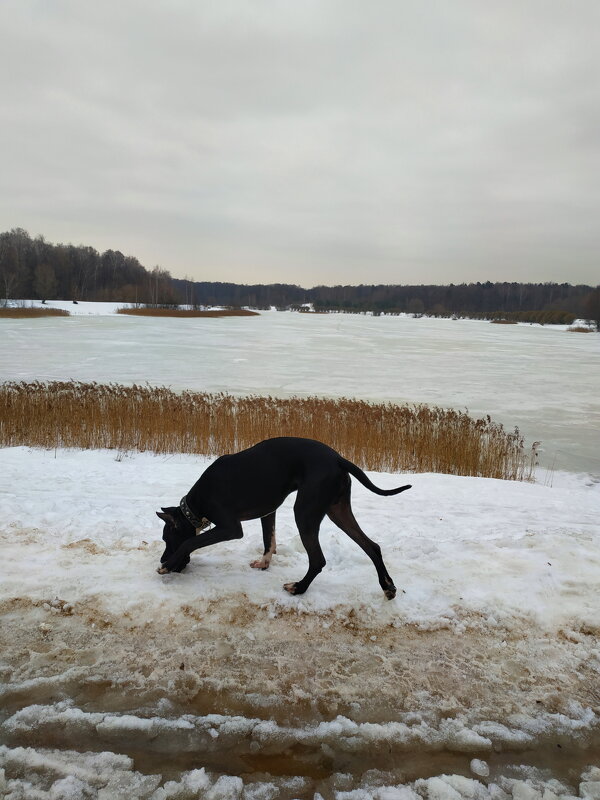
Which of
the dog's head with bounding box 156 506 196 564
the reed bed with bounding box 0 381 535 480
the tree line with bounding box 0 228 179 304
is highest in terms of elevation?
the tree line with bounding box 0 228 179 304

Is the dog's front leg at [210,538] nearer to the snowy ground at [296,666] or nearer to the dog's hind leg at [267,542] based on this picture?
the snowy ground at [296,666]

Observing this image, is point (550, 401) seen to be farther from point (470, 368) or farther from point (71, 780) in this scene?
point (71, 780)

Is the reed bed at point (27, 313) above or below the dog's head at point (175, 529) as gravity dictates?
above

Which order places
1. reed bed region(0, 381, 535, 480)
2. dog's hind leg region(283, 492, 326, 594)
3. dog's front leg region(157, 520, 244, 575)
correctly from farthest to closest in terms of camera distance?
1. reed bed region(0, 381, 535, 480)
2. dog's front leg region(157, 520, 244, 575)
3. dog's hind leg region(283, 492, 326, 594)

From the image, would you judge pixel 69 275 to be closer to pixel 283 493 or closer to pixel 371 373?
pixel 371 373

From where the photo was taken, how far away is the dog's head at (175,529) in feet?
11.7

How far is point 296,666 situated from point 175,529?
1.30 m

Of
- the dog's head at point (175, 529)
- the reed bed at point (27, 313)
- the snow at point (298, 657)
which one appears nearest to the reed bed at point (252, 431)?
the snow at point (298, 657)

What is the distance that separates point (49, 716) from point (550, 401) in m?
15.0

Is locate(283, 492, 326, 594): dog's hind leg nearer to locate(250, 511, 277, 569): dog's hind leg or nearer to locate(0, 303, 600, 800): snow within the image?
locate(0, 303, 600, 800): snow

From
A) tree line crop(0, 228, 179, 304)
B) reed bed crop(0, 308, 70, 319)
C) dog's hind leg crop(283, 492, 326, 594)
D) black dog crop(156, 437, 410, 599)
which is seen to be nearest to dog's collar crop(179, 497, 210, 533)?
black dog crop(156, 437, 410, 599)

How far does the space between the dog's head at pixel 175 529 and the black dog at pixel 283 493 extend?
0.06m

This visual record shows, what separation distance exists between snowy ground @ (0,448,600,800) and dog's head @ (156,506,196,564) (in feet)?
0.68

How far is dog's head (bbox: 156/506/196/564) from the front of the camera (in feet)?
11.7
